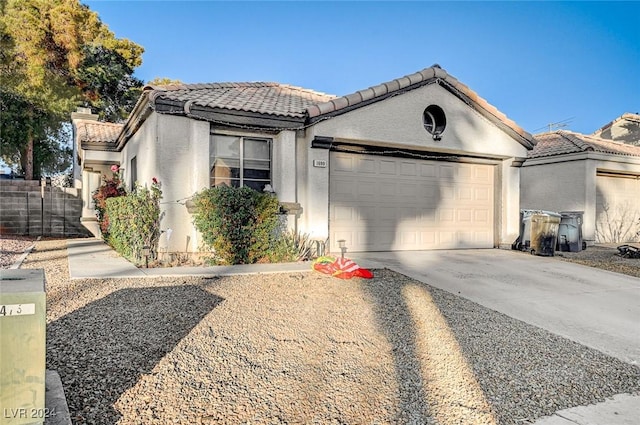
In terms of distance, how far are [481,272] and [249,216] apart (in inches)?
187

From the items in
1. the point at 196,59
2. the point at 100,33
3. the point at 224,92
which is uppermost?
the point at 100,33

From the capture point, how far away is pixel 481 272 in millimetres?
8234

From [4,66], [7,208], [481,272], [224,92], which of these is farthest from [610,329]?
[4,66]

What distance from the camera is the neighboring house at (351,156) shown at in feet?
28.2

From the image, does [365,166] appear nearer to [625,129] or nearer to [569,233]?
[569,233]

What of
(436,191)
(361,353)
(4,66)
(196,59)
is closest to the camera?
(361,353)

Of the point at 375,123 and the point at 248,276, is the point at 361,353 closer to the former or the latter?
the point at 248,276

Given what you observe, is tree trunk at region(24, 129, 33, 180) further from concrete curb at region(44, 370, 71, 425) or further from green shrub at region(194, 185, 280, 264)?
concrete curb at region(44, 370, 71, 425)

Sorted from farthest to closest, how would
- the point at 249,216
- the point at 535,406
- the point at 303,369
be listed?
the point at 249,216, the point at 303,369, the point at 535,406

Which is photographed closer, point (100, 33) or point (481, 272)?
point (481, 272)

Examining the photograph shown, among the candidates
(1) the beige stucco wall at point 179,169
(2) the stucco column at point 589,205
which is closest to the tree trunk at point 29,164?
(1) the beige stucco wall at point 179,169

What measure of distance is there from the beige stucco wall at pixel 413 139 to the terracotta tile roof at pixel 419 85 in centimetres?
17

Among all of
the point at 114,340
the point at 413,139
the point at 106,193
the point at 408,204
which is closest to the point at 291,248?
the point at 408,204

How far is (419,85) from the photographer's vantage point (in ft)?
34.6
